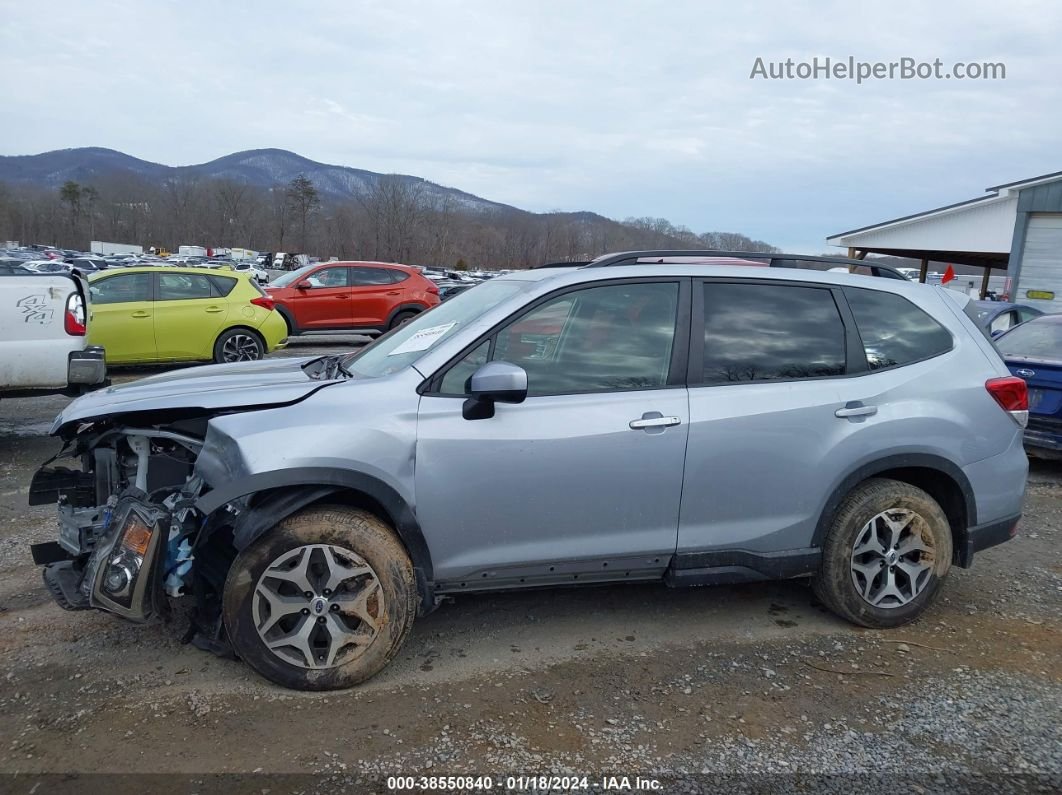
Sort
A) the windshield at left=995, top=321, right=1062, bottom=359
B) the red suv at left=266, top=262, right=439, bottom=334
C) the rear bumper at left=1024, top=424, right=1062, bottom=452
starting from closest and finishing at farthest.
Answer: the rear bumper at left=1024, top=424, right=1062, bottom=452, the windshield at left=995, top=321, right=1062, bottom=359, the red suv at left=266, top=262, right=439, bottom=334

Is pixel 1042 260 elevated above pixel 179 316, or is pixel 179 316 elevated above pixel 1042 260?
pixel 1042 260

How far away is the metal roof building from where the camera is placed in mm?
19922

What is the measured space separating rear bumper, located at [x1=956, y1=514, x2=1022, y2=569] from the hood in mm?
3251

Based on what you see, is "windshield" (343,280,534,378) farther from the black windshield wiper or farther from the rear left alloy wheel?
the rear left alloy wheel

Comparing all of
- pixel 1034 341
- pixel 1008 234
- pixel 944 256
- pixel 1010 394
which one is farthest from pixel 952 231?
pixel 1010 394

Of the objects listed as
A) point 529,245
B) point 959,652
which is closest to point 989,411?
point 959,652

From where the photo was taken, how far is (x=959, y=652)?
11.8ft

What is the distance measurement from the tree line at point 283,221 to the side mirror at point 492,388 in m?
86.7

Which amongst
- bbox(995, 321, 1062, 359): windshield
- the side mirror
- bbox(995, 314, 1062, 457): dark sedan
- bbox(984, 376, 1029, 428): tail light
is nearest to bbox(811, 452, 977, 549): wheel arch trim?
bbox(984, 376, 1029, 428): tail light

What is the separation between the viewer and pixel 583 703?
122 inches

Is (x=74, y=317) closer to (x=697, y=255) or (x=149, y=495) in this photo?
(x=149, y=495)

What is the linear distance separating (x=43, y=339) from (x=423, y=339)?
4590 millimetres

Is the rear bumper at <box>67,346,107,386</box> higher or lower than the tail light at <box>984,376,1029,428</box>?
Answer: lower

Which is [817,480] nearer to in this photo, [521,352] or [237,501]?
[521,352]
